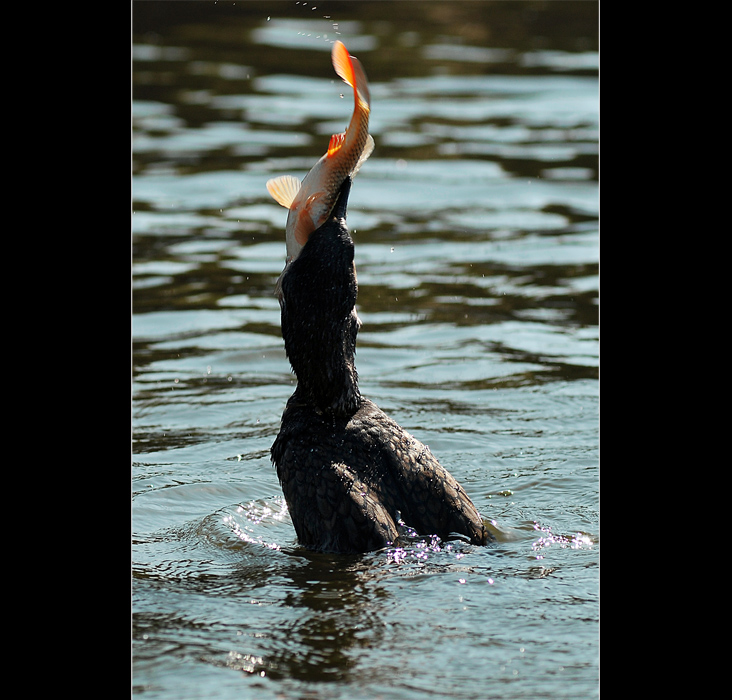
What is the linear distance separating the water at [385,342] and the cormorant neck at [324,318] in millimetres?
782

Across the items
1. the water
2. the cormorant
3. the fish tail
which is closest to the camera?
the water

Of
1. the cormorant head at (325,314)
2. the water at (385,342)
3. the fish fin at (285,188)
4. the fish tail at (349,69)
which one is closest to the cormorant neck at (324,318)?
the cormorant head at (325,314)

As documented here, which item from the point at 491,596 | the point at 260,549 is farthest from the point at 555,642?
the point at 260,549

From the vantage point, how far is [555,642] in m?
4.29

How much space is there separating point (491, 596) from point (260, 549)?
4.07ft

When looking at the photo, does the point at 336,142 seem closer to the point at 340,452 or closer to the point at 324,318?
the point at 324,318

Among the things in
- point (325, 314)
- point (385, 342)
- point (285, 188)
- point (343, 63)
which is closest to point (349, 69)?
point (343, 63)

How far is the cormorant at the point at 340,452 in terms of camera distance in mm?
4938

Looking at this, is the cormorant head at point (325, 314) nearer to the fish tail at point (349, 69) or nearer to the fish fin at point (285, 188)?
the fish fin at point (285, 188)

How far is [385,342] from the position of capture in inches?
338

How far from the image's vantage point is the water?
14.2 feet

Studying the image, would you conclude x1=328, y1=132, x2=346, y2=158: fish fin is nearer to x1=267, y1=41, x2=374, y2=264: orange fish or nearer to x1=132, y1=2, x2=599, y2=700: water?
x1=267, y1=41, x2=374, y2=264: orange fish

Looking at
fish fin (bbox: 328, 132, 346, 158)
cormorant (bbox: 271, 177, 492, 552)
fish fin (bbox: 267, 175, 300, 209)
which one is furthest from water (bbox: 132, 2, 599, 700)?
fish fin (bbox: 267, 175, 300, 209)

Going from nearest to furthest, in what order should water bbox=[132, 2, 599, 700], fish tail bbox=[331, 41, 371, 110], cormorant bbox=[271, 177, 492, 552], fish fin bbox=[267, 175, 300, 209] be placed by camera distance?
water bbox=[132, 2, 599, 700], fish tail bbox=[331, 41, 371, 110], cormorant bbox=[271, 177, 492, 552], fish fin bbox=[267, 175, 300, 209]
